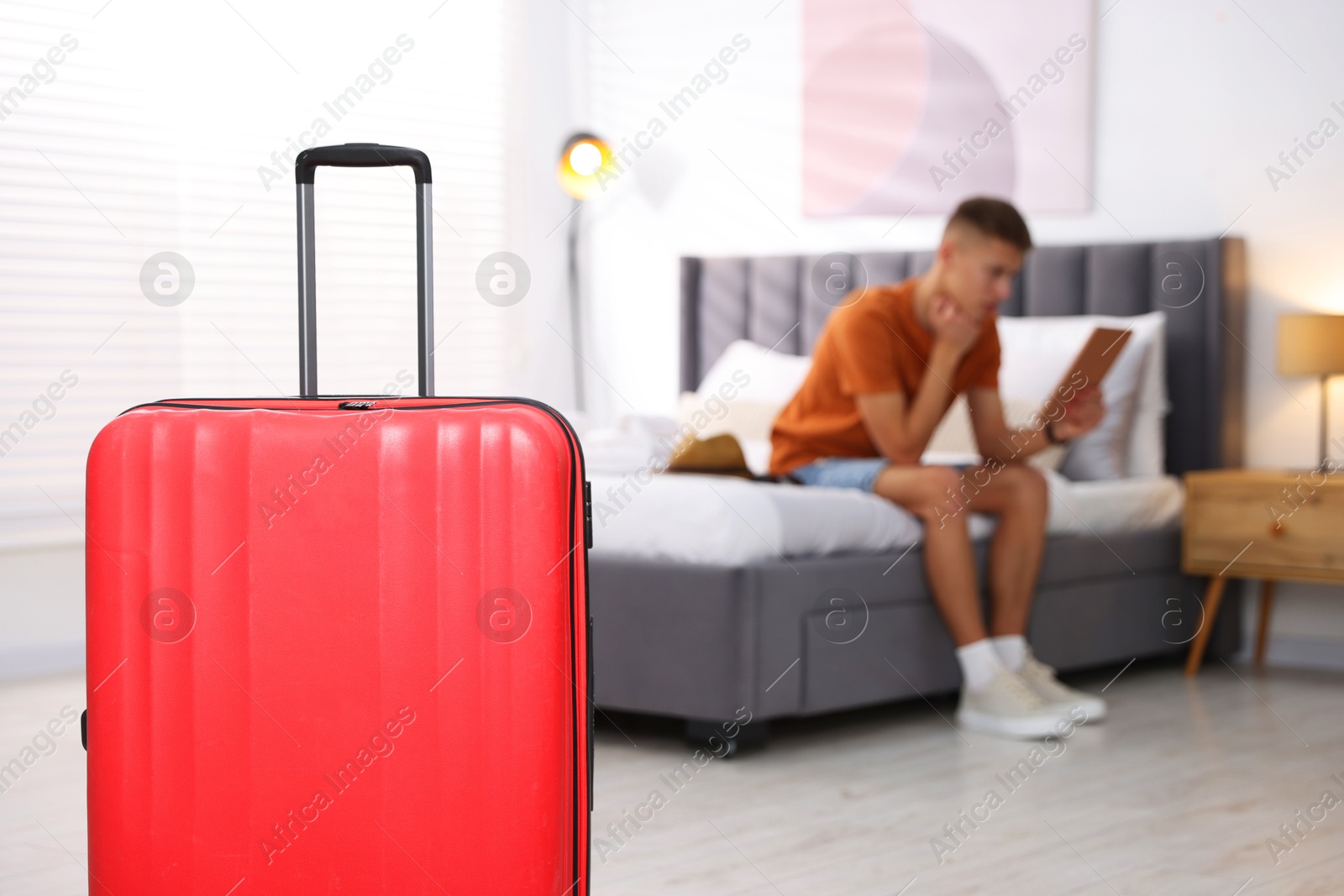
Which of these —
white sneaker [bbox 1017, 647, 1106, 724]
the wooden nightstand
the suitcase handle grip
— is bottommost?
white sneaker [bbox 1017, 647, 1106, 724]

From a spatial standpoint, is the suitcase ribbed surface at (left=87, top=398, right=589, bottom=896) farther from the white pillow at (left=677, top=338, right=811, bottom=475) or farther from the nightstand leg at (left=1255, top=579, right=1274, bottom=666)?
the nightstand leg at (left=1255, top=579, right=1274, bottom=666)

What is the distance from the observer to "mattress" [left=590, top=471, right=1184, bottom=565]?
2.58 meters

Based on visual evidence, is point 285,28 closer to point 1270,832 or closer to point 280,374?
point 280,374

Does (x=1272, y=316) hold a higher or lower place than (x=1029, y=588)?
higher

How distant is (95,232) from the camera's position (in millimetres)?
3713

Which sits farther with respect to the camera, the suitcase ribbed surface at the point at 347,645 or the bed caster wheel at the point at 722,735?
the bed caster wheel at the point at 722,735

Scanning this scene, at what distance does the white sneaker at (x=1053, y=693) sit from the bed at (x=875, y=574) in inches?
6.3

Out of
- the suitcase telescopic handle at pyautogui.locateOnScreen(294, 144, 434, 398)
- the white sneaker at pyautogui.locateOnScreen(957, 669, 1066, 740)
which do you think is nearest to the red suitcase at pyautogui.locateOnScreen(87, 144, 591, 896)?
the suitcase telescopic handle at pyautogui.locateOnScreen(294, 144, 434, 398)

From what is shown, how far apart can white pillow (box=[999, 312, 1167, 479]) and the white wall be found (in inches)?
11.2

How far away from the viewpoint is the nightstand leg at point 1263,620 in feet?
12.0

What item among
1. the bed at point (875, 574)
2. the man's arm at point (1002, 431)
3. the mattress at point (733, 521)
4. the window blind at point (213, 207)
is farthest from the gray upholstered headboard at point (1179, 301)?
the window blind at point (213, 207)

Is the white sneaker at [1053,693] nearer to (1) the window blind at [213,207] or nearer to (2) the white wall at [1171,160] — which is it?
(2) the white wall at [1171,160]

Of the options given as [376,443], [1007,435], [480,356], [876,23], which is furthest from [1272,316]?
[376,443]

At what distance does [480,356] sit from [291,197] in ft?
2.87
